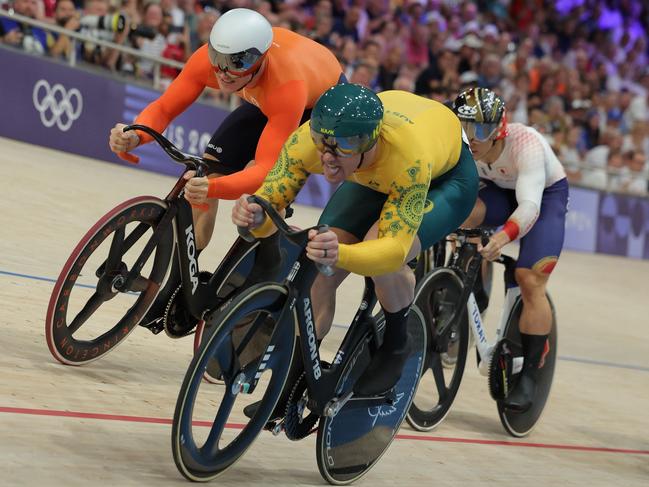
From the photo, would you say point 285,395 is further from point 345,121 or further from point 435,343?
point 435,343

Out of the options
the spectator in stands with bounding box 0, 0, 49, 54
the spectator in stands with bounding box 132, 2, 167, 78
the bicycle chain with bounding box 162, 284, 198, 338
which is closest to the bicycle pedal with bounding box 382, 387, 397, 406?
the bicycle chain with bounding box 162, 284, 198, 338

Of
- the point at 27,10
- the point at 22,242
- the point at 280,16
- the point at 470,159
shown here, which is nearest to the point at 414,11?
the point at 280,16

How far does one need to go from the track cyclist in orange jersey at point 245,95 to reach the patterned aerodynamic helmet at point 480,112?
560 millimetres

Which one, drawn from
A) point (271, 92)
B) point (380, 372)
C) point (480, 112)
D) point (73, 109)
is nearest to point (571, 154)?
point (73, 109)

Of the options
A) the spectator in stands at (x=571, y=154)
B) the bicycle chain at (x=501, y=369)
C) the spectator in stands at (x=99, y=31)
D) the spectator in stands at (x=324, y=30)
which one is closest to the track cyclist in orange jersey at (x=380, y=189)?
the bicycle chain at (x=501, y=369)

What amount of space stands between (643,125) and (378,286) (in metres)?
13.1

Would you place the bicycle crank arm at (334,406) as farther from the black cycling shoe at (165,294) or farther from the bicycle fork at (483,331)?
the bicycle fork at (483,331)

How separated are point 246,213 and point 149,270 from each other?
1.07m

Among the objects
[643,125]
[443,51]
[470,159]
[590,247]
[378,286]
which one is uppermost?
[470,159]

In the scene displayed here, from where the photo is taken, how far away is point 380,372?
380 centimetres

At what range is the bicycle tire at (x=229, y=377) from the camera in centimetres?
313

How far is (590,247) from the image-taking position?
13.8 meters

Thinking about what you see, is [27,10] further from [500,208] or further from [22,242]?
[500,208]

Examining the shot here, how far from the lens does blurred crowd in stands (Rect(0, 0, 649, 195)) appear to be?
34.0ft
